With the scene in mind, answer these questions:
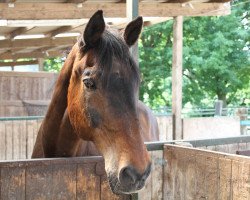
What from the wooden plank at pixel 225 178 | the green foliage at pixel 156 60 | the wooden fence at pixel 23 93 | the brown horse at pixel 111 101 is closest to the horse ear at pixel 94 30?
the brown horse at pixel 111 101

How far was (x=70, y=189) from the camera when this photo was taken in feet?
7.88

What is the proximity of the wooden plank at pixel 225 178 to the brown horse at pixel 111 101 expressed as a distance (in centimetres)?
49

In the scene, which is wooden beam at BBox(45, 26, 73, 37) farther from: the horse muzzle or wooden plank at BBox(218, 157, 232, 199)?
the horse muzzle

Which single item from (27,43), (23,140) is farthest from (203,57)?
(23,140)

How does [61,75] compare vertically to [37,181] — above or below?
above

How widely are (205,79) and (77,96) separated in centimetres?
1320

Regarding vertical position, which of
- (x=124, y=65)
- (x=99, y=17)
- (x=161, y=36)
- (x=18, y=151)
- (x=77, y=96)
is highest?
(x=161, y=36)

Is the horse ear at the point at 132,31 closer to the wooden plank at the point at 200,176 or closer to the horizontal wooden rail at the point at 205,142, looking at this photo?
the horizontal wooden rail at the point at 205,142

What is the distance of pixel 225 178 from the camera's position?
236 centimetres

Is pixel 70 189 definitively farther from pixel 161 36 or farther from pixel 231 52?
pixel 161 36

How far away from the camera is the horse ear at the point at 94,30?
2.36 m

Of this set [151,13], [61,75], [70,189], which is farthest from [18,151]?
[70,189]

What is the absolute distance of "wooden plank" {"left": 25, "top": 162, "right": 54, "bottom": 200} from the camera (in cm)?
229

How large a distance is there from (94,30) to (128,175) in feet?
2.87
